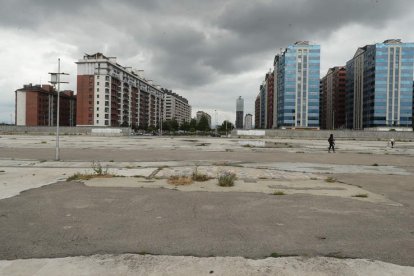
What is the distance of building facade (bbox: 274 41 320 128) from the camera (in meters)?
131

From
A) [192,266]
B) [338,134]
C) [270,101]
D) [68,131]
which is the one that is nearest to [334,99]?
[270,101]

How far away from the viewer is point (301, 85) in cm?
13225

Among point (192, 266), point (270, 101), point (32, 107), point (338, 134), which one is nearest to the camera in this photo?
point (192, 266)

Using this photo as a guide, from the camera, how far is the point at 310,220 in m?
7.24

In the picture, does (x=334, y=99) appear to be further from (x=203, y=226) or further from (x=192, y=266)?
(x=192, y=266)

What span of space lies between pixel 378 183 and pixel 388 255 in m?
8.90

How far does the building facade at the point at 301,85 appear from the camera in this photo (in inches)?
5162

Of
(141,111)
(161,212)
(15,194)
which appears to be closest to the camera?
(161,212)

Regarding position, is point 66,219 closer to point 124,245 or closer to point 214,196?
point 124,245

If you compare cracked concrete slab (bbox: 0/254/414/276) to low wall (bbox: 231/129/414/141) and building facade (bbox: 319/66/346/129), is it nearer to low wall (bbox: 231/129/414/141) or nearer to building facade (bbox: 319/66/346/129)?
low wall (bbox: 231/129/414/141)

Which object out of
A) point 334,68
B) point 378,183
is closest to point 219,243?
point 378,183

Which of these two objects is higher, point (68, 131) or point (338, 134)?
point (338, 134)

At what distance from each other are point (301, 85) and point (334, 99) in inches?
1779

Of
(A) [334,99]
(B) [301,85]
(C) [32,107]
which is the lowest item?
(C) [32,107]
